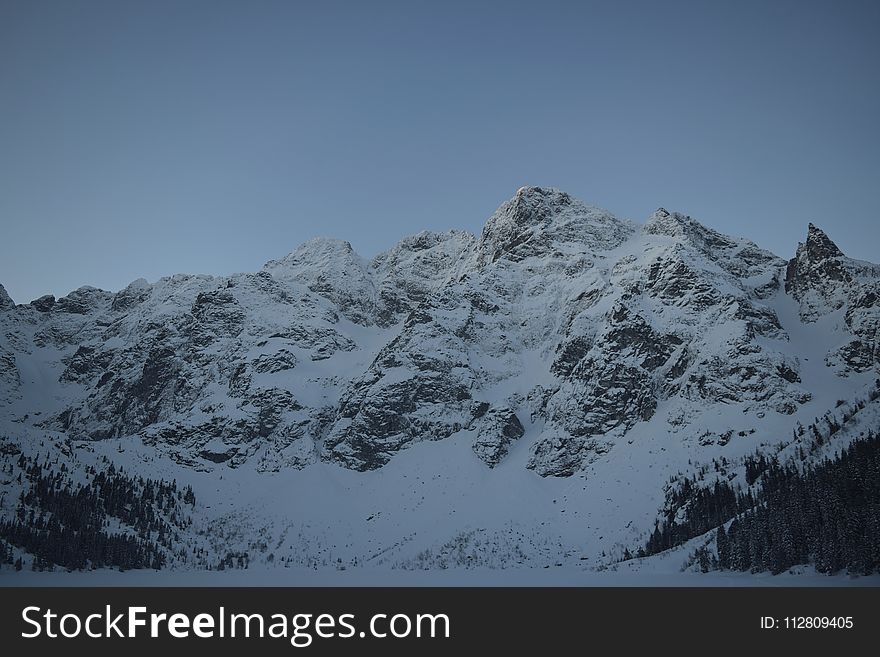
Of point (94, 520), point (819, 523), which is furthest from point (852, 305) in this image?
point (94, 520)

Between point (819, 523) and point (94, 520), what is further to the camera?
point (94, 520)

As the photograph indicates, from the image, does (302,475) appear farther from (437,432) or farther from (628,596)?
(628,596)

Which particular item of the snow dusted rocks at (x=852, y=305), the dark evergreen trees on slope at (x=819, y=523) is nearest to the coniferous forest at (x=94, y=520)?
the dark evergreen trees on slope at (x=819, y=523)

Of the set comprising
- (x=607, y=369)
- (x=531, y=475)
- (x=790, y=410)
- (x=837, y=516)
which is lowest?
(x=837, y=516)

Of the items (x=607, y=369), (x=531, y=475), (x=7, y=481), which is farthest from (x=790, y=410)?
(x=7, y=481)

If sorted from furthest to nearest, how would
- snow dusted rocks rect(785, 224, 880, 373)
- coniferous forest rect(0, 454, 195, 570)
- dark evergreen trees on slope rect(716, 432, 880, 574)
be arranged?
snow dusted rocks rect(785, 224, 880, 373), coniferous forest rect(0, 454, 195, 570), dark evergreen trees on slope rect(716, 432, 880, 574)

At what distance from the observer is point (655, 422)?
16212 cm

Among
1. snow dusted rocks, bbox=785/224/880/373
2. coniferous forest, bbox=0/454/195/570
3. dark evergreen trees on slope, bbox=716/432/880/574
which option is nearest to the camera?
dark evergreen trees on slope, bbox=716/432/880/574

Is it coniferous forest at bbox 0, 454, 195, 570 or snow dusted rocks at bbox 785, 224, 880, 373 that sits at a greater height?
snow dusted rocks at bbox 785, 224, 880, 373

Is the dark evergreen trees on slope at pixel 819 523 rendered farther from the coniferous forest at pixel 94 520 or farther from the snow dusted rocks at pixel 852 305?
the coniferous forest at pixel 94 520

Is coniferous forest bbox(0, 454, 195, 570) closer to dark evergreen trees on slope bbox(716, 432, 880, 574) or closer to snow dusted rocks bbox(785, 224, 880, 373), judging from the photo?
dark evergreen trees on slope bbox(716, 432, 880, 574)

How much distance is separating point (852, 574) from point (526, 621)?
51.7m

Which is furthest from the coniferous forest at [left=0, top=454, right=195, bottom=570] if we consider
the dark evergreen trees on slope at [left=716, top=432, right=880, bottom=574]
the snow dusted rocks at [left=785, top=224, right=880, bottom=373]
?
the snow dusted rocks at [left=785, top=224, right=880, bottom=373]

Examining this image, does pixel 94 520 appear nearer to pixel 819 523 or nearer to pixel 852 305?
pixel 819 523
